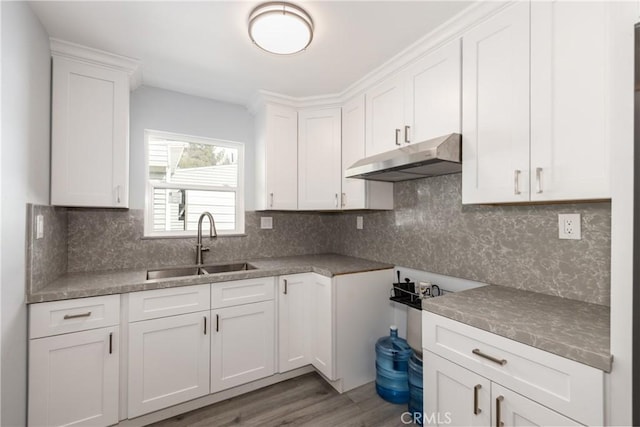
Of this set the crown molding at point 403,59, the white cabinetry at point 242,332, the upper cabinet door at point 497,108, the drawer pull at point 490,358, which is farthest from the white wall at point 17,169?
the upper cabinet door at point 497,108

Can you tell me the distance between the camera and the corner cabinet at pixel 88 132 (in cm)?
178

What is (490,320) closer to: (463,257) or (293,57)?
(463,257)

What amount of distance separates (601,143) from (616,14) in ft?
1.41

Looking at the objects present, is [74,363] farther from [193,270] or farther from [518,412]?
[518,412]

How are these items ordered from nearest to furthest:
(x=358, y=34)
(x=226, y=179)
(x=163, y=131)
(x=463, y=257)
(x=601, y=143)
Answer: (x=601, y=143), (x=358, y=34), (x=463, y=257), (x=163, y=131), (x=226, y=179)

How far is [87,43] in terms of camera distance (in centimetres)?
180

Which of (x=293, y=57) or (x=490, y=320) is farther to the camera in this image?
(x=293, y=57)

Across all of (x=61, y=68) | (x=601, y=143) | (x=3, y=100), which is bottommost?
(x=601, y=143)

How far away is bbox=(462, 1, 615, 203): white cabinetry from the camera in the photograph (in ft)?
3.65

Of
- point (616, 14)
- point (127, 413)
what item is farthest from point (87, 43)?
point (616, 14)

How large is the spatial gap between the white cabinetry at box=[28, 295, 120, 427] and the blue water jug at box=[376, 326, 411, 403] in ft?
5.53

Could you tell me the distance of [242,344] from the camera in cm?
208

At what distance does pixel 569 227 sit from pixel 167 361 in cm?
242

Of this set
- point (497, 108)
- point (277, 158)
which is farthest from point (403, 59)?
point (277, 158)
